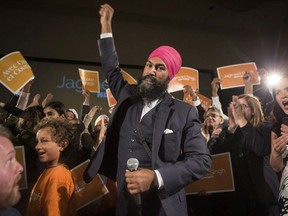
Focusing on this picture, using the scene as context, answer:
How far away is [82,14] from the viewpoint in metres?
5.43

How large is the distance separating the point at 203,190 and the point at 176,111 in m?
1.27

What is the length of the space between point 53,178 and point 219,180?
4.68ft

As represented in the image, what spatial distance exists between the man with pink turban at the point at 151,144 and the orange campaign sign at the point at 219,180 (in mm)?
1126

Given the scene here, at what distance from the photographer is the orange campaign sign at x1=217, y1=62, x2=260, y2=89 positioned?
3.64 m

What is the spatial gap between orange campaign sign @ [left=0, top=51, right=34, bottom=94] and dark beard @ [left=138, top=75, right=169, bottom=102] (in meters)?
1.81

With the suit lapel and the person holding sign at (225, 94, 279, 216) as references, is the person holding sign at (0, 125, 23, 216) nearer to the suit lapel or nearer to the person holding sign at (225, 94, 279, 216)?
the suit lapel

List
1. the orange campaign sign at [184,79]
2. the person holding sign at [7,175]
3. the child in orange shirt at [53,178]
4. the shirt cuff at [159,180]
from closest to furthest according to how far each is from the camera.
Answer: the person holding sign at [7,175], the shirt cuff at [159,180], the child in orange shirt at [53,178], the orange campaign sign at [184,79]

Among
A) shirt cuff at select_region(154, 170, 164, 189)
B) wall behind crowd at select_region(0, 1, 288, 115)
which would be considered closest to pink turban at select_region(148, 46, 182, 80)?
shirt cuff at select_region(154, 170, 164, 189)

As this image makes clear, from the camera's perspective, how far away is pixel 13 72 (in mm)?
3314

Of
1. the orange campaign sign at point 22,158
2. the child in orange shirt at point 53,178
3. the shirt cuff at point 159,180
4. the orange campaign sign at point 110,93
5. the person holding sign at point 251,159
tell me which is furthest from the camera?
the orange campaign sign at point 110,93

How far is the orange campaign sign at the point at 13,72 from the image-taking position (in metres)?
3.25

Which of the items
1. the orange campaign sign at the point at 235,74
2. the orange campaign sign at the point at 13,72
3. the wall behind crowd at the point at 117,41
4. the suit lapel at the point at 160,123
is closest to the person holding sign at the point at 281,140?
the suit lapel at the point at 160,123

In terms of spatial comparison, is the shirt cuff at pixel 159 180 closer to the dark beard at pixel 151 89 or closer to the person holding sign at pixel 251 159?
the dark beard at pixel 151 89

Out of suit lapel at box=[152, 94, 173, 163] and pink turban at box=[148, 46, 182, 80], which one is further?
pink turban at box=[148, 46, 182, 80]
